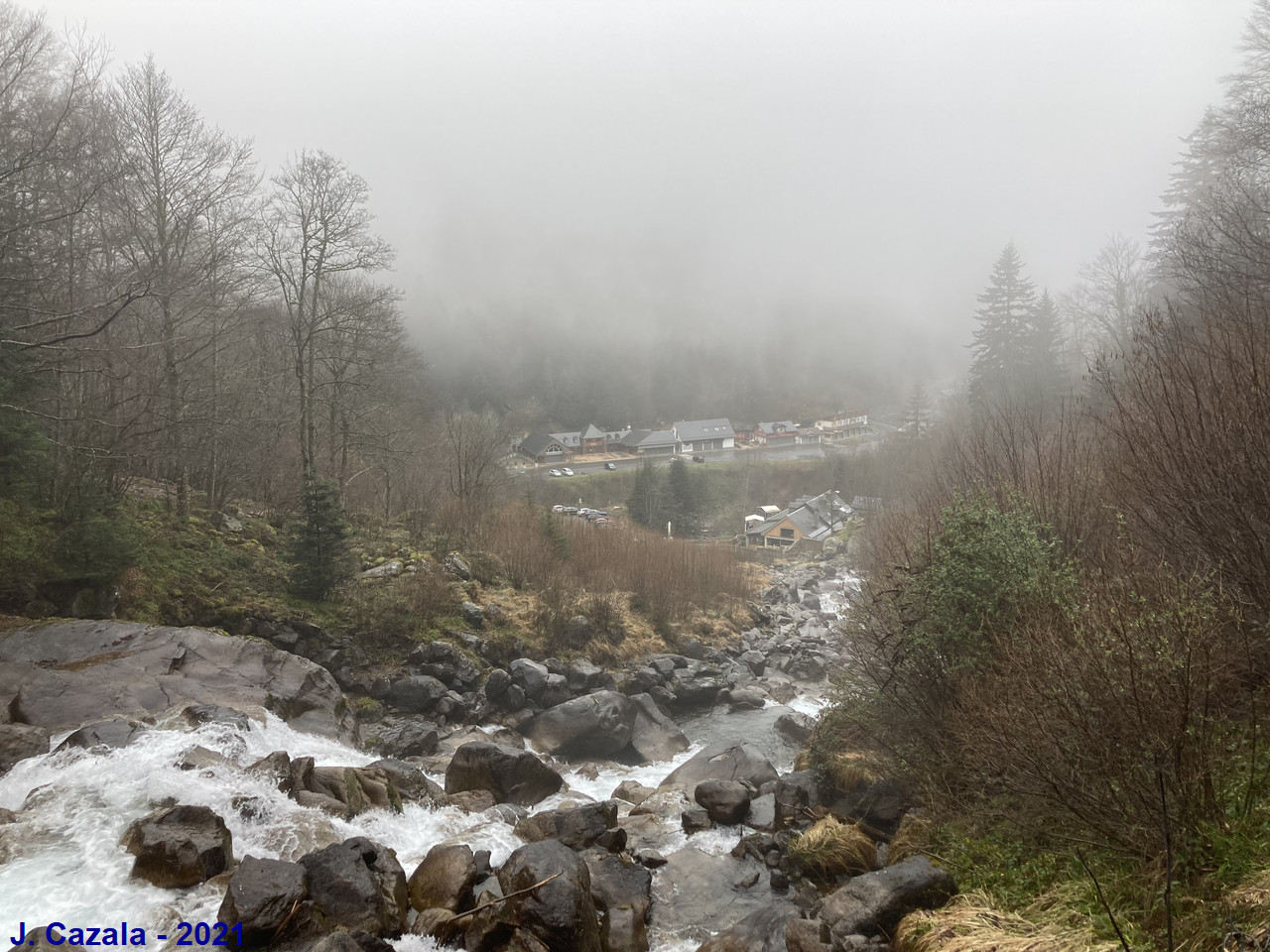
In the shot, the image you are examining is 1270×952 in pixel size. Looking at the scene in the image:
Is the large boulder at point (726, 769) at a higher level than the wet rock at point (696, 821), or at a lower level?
lower

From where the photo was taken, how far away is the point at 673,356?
144000 mm

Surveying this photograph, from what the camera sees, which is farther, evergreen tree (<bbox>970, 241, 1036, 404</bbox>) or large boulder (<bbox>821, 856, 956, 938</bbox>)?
evergreen tree (<bbox>970, 241, 1036, 404</bbox>)

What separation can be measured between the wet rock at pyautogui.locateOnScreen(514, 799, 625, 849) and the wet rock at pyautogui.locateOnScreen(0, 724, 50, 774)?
6229 millimetres

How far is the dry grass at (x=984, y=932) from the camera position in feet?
16.9

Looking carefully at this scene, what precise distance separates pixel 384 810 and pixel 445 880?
2.51 m

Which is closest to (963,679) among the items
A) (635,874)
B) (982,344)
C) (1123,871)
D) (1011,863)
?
(1011,863)

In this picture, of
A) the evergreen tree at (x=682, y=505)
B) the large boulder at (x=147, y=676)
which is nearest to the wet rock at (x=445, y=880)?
the large boulder at (x=147, y=676)

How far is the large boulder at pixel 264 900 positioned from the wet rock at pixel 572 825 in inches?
138

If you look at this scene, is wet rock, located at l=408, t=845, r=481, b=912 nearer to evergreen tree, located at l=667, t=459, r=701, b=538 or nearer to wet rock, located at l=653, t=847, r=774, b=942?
wet rock, located at l=653, t=847, r=774, b=942

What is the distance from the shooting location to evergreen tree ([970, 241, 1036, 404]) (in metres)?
44.8

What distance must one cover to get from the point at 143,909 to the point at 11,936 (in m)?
0.91

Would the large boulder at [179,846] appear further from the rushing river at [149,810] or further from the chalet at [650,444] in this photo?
the chalet at [650,444]

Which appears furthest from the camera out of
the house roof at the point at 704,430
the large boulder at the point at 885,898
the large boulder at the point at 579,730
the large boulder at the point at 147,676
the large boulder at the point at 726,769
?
the house roof at the point at 704,430

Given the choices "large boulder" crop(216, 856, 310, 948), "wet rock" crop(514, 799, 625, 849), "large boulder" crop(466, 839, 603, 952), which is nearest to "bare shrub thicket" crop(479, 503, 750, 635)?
"wet rock" crop(514, 799, 625, 849)
